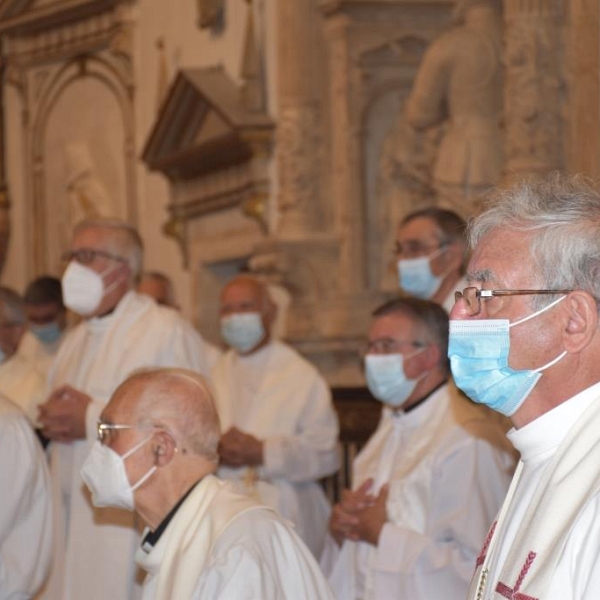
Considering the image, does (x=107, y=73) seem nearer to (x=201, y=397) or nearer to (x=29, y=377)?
(x=29, y=377)

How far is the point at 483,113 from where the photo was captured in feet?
31.2

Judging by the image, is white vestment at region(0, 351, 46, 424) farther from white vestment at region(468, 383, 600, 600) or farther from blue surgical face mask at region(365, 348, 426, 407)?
white vestment at region(468, 383, 600, 600)

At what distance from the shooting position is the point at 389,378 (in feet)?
18.7

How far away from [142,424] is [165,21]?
1013 cm

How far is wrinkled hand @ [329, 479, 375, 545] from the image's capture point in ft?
18.2

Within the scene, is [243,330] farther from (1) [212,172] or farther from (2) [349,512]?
(1) [212,172]

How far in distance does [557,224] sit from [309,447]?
4.74m

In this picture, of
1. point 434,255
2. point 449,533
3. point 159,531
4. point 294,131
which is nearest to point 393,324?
point 449,533

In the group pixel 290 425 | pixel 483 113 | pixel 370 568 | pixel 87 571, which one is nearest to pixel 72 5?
pixel 483 113

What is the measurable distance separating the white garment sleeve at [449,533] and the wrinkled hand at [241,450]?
2.10 meters

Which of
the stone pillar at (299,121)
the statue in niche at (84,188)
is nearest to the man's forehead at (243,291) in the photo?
the stone pillar at (299,121)

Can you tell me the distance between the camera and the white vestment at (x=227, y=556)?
13.8ft

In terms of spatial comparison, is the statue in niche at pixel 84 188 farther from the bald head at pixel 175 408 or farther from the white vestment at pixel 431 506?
the bald head at pixel 175 408

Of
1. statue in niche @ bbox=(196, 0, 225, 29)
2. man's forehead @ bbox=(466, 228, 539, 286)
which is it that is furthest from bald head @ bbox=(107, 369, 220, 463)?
statue in niche @ bbox=(196, 0, 225, 29)
